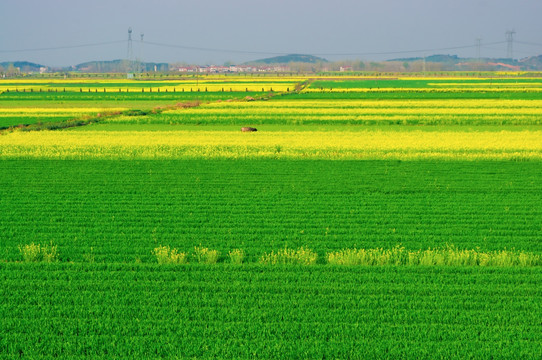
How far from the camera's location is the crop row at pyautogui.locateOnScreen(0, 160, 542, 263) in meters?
13.2

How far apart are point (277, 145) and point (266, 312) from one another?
865 inches

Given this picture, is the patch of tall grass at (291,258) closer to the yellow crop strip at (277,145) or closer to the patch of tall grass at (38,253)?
the patch of tall grass at (38,253)

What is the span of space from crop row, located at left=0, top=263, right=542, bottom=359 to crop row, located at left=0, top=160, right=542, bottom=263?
1.58 m

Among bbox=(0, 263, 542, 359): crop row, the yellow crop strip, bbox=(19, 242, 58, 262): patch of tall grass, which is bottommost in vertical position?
bbox=(0, 263, 542, 359): crop row

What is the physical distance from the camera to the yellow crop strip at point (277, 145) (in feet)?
90.3

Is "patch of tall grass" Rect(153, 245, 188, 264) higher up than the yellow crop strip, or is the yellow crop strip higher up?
the yellow crop strip

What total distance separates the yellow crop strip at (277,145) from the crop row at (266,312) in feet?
53.8

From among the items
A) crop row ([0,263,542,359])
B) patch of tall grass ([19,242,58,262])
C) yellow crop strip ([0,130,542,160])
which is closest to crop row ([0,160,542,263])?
patch of tall grass ([19,242,58,262])

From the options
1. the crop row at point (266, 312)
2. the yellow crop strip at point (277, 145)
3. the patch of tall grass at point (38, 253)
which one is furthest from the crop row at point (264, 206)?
the yellow crop strip at point (277, 145)

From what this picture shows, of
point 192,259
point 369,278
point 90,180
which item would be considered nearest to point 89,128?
point 90,180

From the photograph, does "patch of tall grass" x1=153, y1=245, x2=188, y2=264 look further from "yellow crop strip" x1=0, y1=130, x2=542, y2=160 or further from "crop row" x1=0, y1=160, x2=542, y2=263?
"yellow crop strip" x1=0, y1=130, x2=542, y2=160

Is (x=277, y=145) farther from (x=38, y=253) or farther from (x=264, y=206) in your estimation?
(x=38, y=253)

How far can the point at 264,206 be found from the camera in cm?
1686

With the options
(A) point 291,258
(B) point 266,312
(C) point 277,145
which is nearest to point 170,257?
(A) point 291,258
